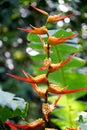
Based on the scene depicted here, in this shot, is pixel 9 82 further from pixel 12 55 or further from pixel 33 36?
pixel 33 36

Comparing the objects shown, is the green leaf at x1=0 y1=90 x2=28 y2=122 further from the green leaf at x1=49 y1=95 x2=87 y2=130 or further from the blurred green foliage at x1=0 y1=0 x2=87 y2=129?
the blurred green foliage at x1=0 y1=0 x2=87 y2=129

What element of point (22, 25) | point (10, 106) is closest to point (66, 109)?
point (10, 106)

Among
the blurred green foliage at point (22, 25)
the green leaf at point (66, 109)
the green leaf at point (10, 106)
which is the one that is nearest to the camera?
the green leaf at point (10, 106)

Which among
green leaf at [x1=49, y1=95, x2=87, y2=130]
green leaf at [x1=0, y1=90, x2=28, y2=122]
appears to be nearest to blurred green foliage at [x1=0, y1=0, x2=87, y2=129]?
green leaf at [x1=49, y1=95, x2=87, y2=130]

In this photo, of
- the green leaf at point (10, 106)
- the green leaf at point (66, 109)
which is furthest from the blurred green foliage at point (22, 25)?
the green leaf at point (10, 106)

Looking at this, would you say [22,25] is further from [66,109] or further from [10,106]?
[10,106]

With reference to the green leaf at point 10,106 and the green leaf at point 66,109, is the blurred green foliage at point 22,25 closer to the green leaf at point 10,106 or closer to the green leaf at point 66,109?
the green leaf at point 66,109

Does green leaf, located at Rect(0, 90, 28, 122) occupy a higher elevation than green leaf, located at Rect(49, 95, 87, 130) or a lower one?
higher

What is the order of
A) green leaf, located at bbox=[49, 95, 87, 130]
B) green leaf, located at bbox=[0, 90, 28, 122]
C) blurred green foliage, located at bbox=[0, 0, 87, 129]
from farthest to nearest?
blurred green foliage, located at bbox=[0, 0, 87, 129]
green leaf, located at bbox=[49, 95, 87, 130]
green leaf, located at bbox=[0, 90, 28, 122]

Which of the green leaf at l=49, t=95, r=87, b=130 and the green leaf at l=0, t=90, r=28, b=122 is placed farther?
the green leaf at l=49, t=95, r=87, b=130
